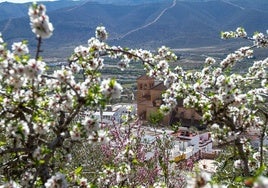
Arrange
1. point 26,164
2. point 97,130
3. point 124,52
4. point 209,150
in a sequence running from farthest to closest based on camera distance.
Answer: point 209,150
point 124,52
point 26,164
point 97,130

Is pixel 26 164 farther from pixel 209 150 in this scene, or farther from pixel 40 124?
pixel 209 150

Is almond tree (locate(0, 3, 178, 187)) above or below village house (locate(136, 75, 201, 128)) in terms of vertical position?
above

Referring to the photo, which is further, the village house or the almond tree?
the village house

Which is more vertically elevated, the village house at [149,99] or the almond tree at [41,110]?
the almond tree at [41,110]

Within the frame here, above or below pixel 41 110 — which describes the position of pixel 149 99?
below

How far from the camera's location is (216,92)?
4949mm

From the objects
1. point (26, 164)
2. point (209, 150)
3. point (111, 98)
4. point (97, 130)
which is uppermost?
point (111, 98)

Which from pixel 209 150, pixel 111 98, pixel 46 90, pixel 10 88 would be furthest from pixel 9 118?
pixel 209 150

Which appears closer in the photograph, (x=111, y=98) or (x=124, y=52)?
(x=111, y=98)

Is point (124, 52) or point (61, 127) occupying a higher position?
point (124, 52)

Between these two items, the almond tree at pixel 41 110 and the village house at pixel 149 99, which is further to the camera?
the village house at pixel 149 99

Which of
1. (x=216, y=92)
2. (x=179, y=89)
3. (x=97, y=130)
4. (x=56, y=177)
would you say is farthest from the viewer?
(x=179, y=89)

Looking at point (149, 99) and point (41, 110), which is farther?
point (149, 99)

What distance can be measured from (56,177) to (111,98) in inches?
31.7
